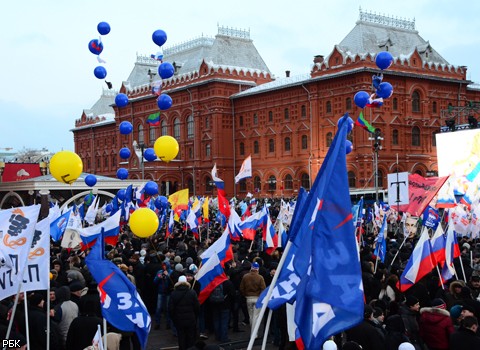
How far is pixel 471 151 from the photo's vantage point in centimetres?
3294

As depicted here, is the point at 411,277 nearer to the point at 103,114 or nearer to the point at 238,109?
the point at 238,109

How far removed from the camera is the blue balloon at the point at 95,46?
1719cm

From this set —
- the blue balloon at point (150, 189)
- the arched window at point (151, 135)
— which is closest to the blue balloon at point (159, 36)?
the blue balloon at point (150, 189)

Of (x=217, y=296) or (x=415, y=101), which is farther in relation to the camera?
(x=415, y=101)

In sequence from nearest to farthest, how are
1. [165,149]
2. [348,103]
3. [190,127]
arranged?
[165,149]
[348,103]
[190,127]

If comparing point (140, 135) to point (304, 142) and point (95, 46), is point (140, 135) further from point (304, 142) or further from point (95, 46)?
point (95, 46)

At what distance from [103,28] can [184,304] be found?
9378mm

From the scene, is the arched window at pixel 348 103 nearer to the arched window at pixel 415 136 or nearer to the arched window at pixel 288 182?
the arched window at pixel 415 136

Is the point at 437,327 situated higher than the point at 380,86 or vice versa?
the point at 380,86

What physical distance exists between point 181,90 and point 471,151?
3006 cm

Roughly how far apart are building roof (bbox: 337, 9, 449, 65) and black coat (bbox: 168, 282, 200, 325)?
36.1 meters

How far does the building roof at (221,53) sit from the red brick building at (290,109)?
12 centimetres

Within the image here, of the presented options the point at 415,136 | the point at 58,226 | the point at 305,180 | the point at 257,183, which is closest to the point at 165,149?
the point at 58,226

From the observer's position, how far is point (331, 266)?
550cm
